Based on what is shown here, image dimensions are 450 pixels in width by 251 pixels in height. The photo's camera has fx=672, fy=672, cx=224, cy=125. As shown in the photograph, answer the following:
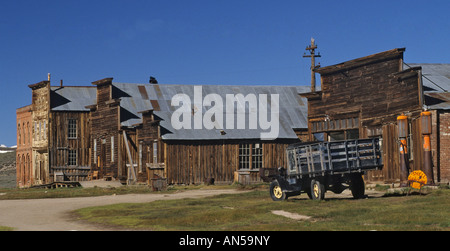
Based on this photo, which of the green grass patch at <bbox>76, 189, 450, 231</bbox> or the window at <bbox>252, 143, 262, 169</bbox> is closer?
the green grass patch at <bbox>76, 189, 450, 231</bbox>

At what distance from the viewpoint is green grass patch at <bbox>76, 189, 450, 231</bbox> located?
1667 cm

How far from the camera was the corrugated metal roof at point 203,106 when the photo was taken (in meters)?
47.6

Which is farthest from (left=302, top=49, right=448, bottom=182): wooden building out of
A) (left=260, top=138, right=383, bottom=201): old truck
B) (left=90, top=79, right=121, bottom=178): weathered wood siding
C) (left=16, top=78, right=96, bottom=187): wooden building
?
(left=16, top=78, right=96, bottom=187): wooden building

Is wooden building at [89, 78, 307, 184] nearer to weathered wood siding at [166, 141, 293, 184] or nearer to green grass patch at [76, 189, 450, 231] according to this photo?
weathered wood siding at [166, 141, 293, 184]

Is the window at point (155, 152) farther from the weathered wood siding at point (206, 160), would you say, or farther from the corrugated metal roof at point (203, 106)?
the corrugated metal roof at point (203, 106)

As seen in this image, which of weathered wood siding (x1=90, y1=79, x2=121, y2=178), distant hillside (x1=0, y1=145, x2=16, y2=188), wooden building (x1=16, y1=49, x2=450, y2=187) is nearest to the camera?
wooden building (x1=16, y1=49, x2=450, y2=187)

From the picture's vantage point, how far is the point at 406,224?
54.6 feet

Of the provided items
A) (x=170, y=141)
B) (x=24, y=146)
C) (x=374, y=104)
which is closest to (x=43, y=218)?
(x=374, y=104)

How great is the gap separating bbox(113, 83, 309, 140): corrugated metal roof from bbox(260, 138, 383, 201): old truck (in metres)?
21.4

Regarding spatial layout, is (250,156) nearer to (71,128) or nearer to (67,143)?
(71,128)

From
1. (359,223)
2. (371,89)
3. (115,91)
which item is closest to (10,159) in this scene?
(115,91)

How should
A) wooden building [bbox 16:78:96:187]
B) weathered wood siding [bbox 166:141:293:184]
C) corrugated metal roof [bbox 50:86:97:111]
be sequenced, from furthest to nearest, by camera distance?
1. corrugated metal roof [bbox 50:86:97:111]
2. wooden building [bbox 16:78:96:187]
3. weathered wood siding [bbox 166:141:293:184]
